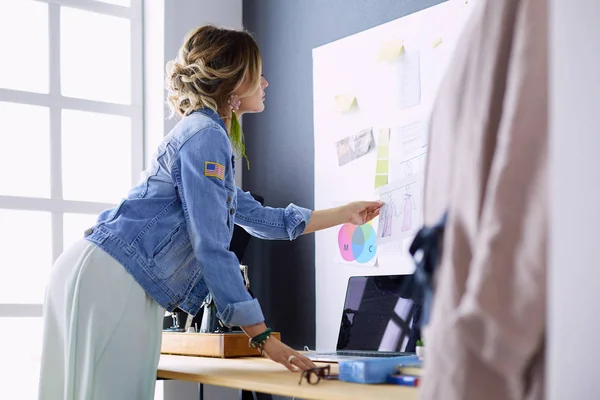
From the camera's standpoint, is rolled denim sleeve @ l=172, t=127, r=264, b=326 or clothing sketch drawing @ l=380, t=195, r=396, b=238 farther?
clothing sketch drawing @ l=380, t=195, r=396, b=238

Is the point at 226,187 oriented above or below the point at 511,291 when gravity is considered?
above

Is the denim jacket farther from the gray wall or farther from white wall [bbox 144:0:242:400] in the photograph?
white wall [bbox 144:0:242:400]

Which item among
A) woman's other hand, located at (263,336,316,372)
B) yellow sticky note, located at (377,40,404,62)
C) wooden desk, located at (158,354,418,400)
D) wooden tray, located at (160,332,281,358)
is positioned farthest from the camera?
yellow sticky note, located at (377,40,404,62)

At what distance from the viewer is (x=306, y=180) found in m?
2.98

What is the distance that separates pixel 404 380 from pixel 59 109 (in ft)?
7.13

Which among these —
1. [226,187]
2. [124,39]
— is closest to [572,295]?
[226,187]

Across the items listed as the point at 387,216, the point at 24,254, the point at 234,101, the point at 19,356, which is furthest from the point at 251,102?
the point at 19,356

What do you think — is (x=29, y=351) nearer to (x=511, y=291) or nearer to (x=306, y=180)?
(x=306, y=180)

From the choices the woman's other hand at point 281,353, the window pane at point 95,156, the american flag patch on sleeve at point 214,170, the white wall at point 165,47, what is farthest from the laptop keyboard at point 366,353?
the window pane at point 95,156

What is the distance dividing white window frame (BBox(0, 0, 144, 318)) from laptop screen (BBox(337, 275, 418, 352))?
132 centimetres

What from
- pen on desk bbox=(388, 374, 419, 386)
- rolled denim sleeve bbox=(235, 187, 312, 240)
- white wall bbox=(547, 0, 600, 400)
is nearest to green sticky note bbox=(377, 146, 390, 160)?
rolled denim sleeve bbox=(235, 187, 312, 240)

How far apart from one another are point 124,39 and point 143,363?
1.98 metres

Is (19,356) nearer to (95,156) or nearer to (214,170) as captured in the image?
(95,156)

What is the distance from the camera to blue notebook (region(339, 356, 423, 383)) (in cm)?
147
